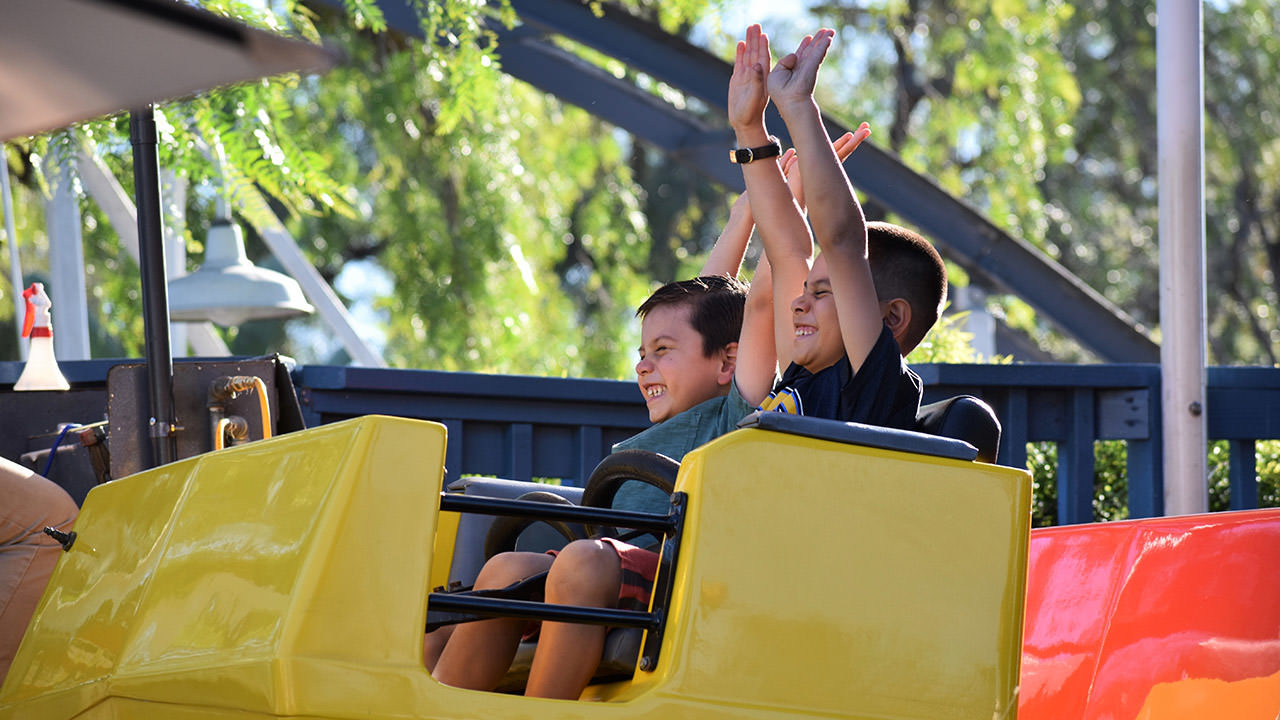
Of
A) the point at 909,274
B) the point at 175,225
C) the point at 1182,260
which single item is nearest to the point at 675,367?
the point at 909,274

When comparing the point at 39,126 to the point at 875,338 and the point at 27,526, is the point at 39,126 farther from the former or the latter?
the point at 27,526

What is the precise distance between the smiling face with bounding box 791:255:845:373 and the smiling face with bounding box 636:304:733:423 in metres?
0.34

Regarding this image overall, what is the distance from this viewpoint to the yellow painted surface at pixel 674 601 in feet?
5.57

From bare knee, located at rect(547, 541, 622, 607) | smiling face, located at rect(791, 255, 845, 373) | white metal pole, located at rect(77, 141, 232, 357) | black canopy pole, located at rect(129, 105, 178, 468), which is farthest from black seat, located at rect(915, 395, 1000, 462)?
white metal pole, located at rect(77, 141, 232, 357)

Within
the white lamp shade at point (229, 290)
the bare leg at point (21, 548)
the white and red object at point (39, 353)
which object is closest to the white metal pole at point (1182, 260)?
the bare leg at point (21, 548)

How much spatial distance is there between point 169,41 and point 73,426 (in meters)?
2.63

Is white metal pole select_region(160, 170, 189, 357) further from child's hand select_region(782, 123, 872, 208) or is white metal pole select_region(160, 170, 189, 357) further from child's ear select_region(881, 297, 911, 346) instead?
child's ear select_region(881, 297, 911, 346)

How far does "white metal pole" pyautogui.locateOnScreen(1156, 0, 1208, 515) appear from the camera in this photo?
394 cm

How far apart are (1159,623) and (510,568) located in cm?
117

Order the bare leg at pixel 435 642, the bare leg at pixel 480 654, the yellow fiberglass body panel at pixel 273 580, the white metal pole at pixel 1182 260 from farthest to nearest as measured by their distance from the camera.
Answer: the white metal pole at pixel 1182 260 < the bare leg at pixel 435 642 < the bare leg at pixel 480 654 < the yellow fiberglass body panel at pixel 273 580

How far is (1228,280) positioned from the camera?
1580 centimetres

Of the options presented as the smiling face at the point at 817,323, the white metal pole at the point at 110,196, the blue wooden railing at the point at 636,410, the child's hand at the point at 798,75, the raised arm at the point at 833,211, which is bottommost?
the blue wooden railing at the point at 636,410

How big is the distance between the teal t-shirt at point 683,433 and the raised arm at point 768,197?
2.6 inches

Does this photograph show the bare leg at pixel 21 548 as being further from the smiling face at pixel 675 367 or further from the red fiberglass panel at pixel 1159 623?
the red fiberglass panel at pixel 1159 623
